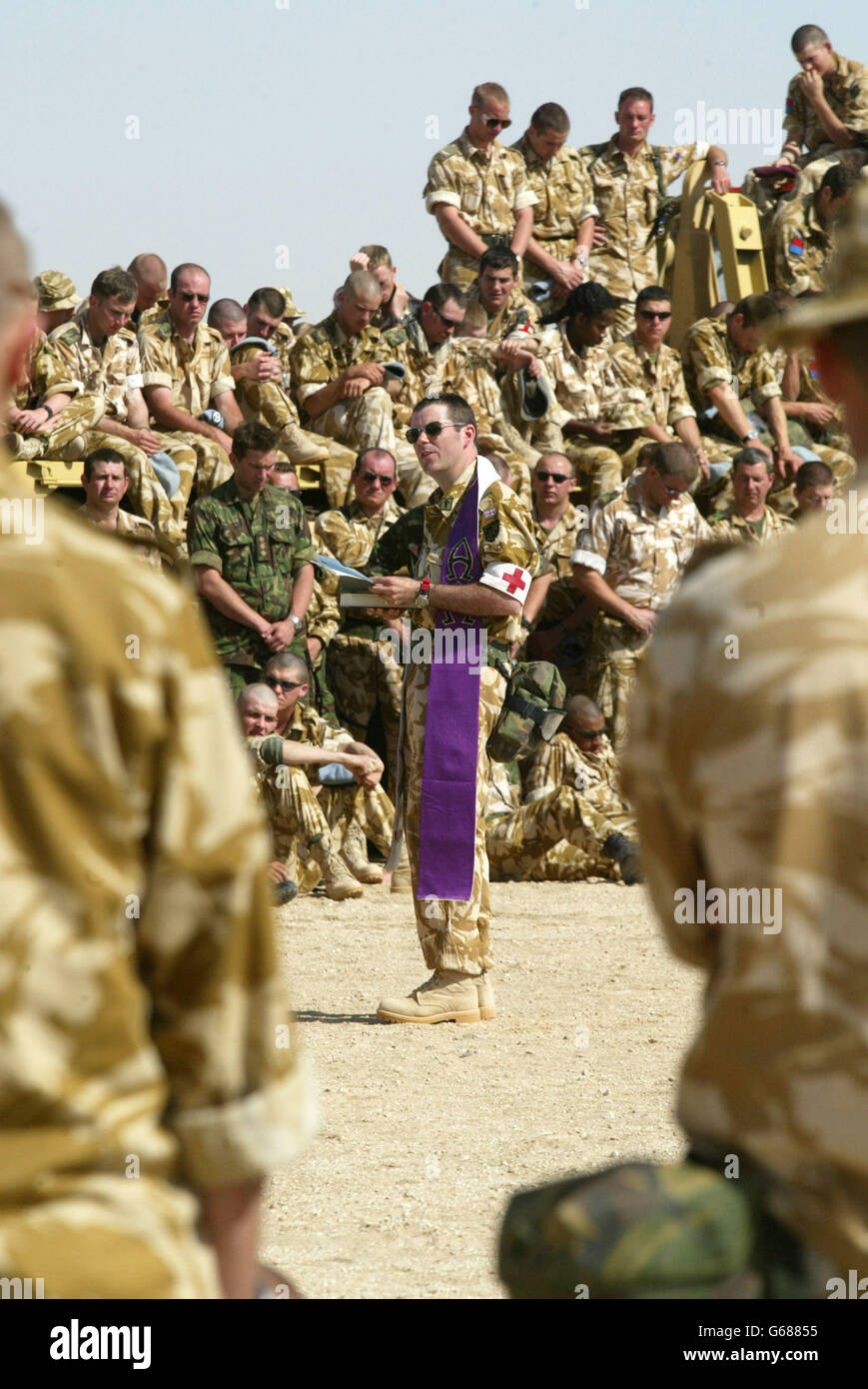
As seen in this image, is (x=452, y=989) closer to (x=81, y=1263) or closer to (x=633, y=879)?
(x=633, y=879)

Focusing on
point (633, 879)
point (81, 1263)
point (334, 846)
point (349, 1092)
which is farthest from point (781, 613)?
point (633, 879)

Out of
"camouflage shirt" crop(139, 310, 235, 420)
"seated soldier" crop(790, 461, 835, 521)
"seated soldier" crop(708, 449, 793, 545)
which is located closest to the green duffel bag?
"seated soldier" crop(708, 449, 793, 545)

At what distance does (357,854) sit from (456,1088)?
167 inches

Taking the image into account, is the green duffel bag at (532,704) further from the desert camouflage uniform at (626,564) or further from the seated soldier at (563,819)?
the desert camouflage uniform at (626,564)

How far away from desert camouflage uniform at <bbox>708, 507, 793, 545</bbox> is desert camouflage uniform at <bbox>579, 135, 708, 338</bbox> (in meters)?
2.34

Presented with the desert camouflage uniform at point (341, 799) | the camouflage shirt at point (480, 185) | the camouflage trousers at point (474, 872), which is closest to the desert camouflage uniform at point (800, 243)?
the camouflage shirt at point (480, 185)

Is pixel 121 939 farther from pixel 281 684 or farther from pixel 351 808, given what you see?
pixel 351 808

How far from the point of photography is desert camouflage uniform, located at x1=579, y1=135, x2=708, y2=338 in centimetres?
1393

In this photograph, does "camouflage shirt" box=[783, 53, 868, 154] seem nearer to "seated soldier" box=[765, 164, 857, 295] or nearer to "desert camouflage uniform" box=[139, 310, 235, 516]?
"seated soldier" box=[765, 164, 857, 295]

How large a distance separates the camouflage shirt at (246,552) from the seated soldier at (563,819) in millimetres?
1579

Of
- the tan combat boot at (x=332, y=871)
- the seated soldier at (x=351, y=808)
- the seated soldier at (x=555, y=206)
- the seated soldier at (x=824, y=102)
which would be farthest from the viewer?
the seated soldier at (x=824, y=102)

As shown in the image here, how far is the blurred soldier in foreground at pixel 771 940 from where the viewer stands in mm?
1739

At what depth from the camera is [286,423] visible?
11.1 meters

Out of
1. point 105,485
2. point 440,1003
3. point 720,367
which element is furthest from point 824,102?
point 440,1003
